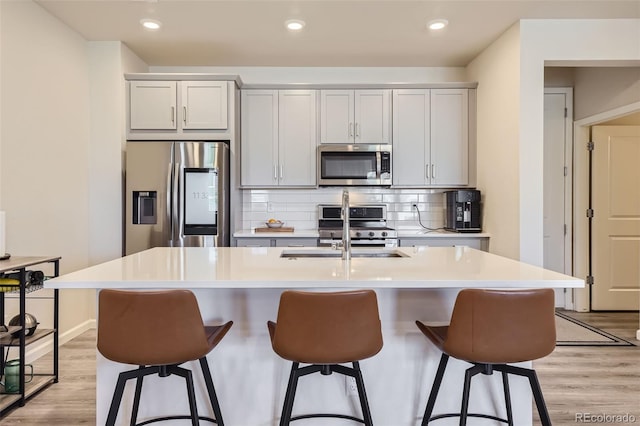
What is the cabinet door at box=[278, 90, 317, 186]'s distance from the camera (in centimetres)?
410

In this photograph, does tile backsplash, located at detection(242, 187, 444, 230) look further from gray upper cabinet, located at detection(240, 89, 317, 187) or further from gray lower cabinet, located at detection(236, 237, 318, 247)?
gray lower cabinet, located at detection(236, 237, 318, 247)

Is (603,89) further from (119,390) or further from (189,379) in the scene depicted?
(119,390)

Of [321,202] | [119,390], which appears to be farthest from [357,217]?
[119,390]

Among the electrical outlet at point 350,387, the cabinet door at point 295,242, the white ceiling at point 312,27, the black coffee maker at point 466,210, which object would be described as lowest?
the electrical outlet at point 350,387

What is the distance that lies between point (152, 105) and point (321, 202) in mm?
1863

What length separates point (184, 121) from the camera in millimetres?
3840

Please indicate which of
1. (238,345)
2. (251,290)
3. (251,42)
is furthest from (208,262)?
(251,42)

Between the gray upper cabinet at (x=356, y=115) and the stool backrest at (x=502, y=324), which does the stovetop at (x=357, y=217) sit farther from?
the stool backrest at (x=502, y=324)

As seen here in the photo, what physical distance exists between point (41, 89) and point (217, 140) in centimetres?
137

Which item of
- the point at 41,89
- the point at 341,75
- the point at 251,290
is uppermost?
the point at 341,75

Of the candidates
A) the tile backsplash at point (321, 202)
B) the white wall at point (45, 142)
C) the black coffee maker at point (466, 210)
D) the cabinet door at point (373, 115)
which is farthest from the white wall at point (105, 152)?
the black coffee maker at point (466, 210)

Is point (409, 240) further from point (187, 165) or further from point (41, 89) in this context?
point (41, 89)

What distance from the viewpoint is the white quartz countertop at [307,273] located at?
1.60 m

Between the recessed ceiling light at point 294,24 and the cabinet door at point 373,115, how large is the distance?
3.16 feet
